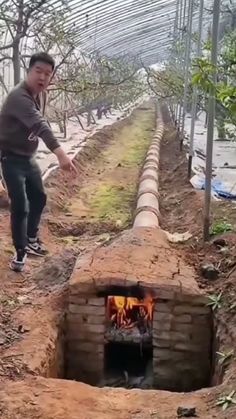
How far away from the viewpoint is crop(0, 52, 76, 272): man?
15.3ft

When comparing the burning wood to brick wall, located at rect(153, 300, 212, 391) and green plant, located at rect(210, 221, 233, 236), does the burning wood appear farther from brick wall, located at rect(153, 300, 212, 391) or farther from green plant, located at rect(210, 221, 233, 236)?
green plant, located at rect(210, 221, 233, 236)

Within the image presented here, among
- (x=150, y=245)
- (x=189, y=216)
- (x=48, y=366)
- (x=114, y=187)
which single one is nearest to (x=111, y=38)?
(x=114, y=187)

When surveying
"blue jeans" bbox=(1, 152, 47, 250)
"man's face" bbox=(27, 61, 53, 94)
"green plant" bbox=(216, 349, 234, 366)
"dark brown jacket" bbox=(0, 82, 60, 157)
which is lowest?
"green plant" bbox=(216, 349, 234, 366)

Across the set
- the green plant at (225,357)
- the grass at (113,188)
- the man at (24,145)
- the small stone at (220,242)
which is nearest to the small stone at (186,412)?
the green plant at (225,357)

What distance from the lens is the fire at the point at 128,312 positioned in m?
5.22

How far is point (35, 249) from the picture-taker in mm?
5793

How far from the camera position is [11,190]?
4.97 m

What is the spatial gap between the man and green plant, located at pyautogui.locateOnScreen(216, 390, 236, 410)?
1.91 m

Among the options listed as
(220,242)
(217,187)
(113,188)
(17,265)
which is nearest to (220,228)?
(220,242)

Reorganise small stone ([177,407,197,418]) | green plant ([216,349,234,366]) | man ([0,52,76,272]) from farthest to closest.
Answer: man ([0,52,76,272]) < green plant ([216,349,234,366]) < small stone ([177,407,197,418])

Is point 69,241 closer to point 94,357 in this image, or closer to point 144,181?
point 94,357

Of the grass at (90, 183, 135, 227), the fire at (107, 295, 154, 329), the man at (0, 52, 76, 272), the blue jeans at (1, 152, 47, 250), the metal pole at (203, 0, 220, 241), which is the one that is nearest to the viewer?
the man at (0, 52, 76, 272)

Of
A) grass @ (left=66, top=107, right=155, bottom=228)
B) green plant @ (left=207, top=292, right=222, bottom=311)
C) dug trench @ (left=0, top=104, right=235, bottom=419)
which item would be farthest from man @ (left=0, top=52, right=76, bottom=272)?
grass @ (left=66, top=107, right=155, bottom=228)

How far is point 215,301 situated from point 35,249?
1979 mm
